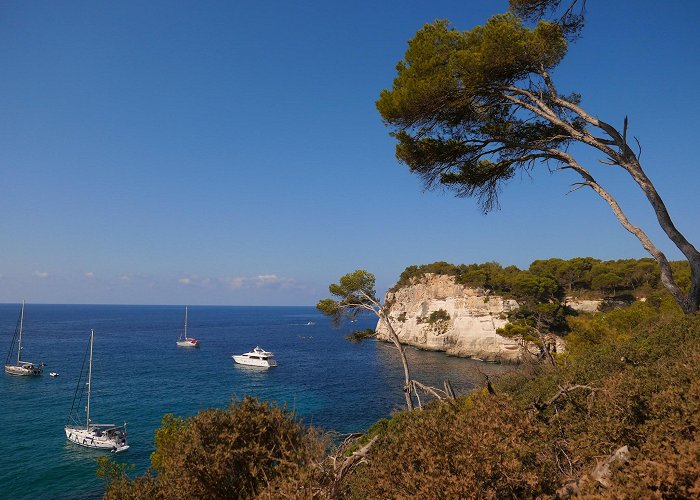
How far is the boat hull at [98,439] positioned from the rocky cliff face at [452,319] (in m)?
35.0

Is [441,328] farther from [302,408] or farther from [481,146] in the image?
[481,146]

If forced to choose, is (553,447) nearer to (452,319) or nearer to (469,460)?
(469,460)

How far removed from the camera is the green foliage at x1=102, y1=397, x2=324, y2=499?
6551 mm

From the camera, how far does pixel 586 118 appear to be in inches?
404

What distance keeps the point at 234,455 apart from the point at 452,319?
57.0 m

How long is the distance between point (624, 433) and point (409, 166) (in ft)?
31.8

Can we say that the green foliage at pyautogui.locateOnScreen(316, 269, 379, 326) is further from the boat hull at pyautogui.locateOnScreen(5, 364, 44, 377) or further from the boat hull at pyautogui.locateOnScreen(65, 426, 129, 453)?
the boat hull at pyautogui.locateOnScreen(5, 364, 44, 377)

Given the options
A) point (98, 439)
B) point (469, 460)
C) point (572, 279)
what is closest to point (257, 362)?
point (98, 439)

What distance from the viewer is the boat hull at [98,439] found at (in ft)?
84.5

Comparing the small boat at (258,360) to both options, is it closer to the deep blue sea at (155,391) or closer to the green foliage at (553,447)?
the deep blue sea at (155,391)

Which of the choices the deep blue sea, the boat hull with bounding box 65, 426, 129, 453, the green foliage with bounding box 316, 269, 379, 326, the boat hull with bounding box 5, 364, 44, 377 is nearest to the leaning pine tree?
the green foliage with bounding box 316, 269, 379, 326

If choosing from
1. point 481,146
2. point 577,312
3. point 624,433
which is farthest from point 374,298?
point 577,312

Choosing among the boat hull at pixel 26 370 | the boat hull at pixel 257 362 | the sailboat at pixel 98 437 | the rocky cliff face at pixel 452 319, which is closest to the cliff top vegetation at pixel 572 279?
the rocky cliff face at pixel 452 319

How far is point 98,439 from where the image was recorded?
85.4ft
